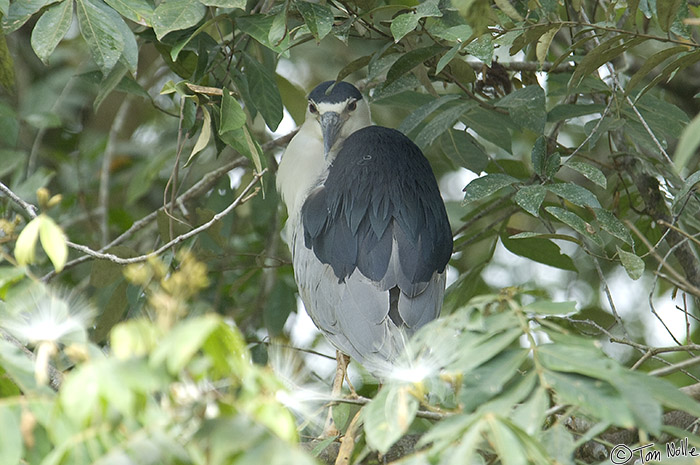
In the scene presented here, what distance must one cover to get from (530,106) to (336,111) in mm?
768

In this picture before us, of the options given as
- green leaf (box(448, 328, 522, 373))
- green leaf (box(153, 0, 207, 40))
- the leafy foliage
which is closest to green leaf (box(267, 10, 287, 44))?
the leafy foliage

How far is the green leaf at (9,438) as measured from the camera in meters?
0.80

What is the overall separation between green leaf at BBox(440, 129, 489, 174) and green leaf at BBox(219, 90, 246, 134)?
0.90m

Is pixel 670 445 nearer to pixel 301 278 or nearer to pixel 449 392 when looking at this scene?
pixel 449 392

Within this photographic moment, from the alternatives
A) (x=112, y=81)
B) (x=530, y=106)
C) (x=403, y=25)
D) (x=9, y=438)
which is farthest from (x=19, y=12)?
(x=530, y=106)

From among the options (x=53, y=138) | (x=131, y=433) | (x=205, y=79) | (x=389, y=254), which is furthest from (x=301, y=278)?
(x=53, y=138)

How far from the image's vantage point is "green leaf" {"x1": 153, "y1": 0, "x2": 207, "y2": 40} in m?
1.74

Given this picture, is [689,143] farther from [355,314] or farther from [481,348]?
[355,314]

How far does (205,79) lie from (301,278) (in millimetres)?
664

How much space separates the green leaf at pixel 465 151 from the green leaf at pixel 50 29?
123 cm

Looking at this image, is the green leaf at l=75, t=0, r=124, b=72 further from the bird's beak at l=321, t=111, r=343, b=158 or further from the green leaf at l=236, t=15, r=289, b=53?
the bird's beak at l=321, t=111, r=343, b=158

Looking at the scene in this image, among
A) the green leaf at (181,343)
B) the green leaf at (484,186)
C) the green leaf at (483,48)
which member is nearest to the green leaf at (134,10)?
the green leaf at (483,48)

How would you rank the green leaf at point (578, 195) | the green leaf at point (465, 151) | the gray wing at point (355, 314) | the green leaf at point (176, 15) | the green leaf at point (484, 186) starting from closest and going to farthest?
the green leaf at point (176, 15)
the green leaf at point (578, 195)
the green leaf at point (484, 186)
the gray wing at point (355, 314)
the green leaf at point (465, 151)
